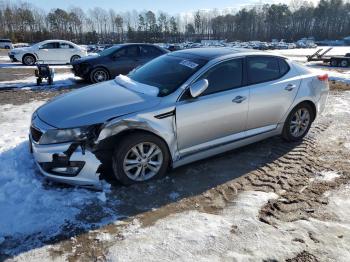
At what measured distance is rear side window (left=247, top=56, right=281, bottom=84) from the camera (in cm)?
506

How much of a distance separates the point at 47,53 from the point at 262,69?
17193 millimetres

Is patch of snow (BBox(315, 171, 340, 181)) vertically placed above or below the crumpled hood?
below

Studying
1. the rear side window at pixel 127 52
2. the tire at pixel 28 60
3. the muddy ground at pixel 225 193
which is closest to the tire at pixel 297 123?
the muddy ground at pixel 225 193

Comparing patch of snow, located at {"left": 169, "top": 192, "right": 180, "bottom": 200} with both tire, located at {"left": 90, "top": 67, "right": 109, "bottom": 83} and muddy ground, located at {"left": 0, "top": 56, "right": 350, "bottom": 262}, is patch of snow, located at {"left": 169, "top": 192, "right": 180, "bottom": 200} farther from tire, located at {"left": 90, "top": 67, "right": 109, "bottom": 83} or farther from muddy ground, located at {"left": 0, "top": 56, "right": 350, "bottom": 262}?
tire, located at {"left": 90, "top": 67, "right": 109, "bottom": 83}

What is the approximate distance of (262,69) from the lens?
5.23 meters

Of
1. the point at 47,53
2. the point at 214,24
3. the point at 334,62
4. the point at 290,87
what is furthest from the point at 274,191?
the point at 214,24

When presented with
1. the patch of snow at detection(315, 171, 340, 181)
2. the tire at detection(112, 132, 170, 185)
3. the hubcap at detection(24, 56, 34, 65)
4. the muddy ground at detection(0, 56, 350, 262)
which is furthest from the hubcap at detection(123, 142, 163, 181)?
the hubcap at detection(24, 56, 34, 65)

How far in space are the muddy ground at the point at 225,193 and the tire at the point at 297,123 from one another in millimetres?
152

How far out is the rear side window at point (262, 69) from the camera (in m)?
5.06

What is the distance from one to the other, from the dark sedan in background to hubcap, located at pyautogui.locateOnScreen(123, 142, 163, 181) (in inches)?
316

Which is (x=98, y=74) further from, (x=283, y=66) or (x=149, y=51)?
(x=283, y=66)

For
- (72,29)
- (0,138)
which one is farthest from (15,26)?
(0,138)

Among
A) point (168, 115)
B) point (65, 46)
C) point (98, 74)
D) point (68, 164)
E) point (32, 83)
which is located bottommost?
point (32, 83)

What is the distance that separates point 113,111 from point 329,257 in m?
2.78
